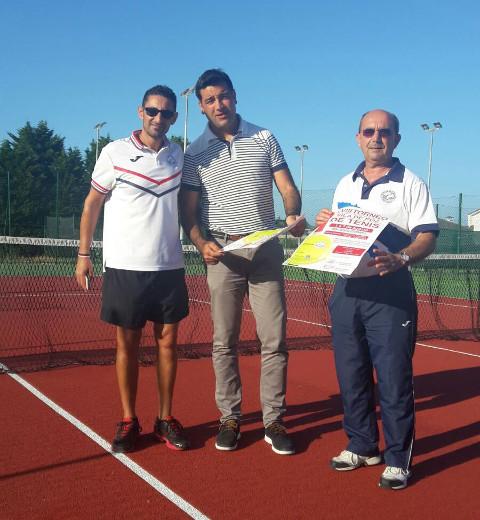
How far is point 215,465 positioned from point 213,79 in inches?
99.6

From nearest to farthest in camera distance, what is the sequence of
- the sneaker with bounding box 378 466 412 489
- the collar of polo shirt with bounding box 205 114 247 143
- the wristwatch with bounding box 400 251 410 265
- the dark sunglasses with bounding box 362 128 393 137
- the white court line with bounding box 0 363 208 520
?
the white court line with bounding box 0 363 208 520 < the wristwatch with bounding box 400 251 410 265 < the sneaker with bounding box 378 466 412 489 < the dark sunglasses with bounding box 362 128 393 137 < the collar of polo shirt with bounding box 205 114 247 143

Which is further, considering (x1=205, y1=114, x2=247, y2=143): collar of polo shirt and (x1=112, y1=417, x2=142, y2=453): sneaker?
(x1=205, y1=114, x2=247, y2=143): collar of polo shirt

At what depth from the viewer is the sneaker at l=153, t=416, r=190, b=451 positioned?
177 inches

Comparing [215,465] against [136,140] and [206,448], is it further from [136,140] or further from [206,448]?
[136,140]

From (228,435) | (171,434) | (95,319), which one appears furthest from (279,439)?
(95,319)

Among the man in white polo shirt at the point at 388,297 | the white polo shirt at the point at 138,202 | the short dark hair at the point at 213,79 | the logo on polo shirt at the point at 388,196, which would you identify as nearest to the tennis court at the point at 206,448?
the man in white polo shirt at the point at 388,297

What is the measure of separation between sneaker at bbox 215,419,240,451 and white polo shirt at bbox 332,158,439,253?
1.66m

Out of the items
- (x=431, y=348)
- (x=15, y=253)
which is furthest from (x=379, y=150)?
(x=15, y=253)

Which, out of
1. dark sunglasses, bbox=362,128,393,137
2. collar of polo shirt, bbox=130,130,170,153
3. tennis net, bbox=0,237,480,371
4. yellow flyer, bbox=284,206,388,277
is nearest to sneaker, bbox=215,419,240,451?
yellow flyer, bbox=284,206,388,277

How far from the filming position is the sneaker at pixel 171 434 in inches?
177

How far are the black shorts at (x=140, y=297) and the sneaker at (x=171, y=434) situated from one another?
27.5 inches

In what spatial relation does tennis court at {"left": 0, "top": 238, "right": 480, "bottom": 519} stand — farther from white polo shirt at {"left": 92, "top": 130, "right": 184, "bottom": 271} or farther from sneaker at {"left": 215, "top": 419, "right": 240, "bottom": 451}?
white polo shirt at {"left": 92, "top": 130, "right": 184, "bottom": 271}

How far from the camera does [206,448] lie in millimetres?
4590

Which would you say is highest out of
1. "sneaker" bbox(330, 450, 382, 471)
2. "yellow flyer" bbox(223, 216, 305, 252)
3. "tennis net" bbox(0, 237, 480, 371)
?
"yellow flyer" bbox(223, 216, 305, 252)
